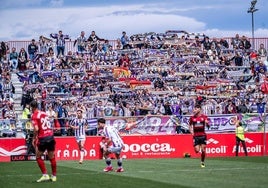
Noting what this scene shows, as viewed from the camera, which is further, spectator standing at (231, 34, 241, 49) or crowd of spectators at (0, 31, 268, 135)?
spectator standing at (231, 34, 241, 49)

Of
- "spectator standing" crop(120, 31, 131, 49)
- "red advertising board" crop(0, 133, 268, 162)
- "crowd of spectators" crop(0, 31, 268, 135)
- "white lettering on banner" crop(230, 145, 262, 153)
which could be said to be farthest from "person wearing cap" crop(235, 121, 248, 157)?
"spectator standing" crop(120, 31, 131, 49)

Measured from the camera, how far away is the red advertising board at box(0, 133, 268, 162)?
1474 inches

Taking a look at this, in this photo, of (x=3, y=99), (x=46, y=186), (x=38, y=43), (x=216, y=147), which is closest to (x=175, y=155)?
(x=216, y=147)

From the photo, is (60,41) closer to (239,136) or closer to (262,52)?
(262,52)

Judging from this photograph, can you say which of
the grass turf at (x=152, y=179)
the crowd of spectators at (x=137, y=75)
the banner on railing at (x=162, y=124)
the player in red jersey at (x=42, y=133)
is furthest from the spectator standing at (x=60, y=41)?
the player in red jersey at (x=42, y=133)

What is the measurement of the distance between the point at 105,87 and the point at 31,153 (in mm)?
11902

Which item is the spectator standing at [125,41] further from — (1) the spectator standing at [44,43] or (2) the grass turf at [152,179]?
(2) the grass turf at [152,179]

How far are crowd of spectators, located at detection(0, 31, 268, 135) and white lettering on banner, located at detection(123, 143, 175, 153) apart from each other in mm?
3898

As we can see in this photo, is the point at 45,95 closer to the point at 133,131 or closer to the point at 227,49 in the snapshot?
the point at 133,131

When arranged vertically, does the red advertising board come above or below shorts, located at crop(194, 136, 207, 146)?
below

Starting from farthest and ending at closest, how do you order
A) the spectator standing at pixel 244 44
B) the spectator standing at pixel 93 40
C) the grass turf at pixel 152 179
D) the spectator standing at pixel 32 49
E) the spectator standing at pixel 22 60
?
1. the spectator standing at pixel 244 44
2. the spectator standing at pixel 93 40
3. the spectator standing at pixel 32 49
4. the spectator standing at pixel 22 60
5. the grass turf at pixel 152 179

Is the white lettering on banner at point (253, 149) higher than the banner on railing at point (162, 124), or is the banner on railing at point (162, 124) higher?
the banner on railing at point (162, 124)

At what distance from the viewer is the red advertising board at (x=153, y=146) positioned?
3744 cm

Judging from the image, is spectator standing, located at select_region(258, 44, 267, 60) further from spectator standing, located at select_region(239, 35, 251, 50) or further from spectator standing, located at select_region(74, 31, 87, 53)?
spectator standing, located at select_region(74, 31, 87, 53)
